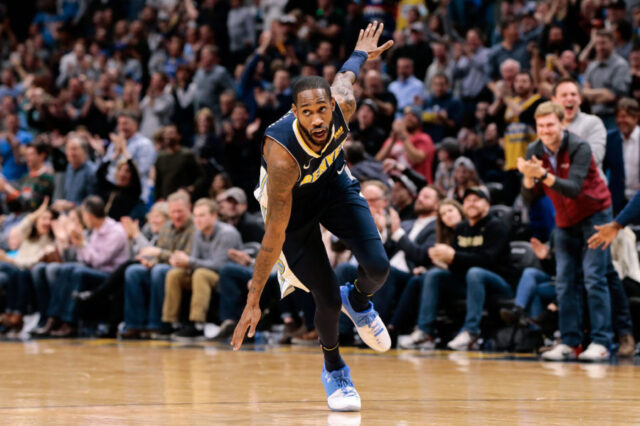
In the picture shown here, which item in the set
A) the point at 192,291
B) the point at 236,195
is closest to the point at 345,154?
the point at 236,195

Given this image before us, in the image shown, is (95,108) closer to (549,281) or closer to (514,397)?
(549,281)

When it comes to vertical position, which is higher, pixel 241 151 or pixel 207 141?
pixel 207 141

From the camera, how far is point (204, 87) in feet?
47.0

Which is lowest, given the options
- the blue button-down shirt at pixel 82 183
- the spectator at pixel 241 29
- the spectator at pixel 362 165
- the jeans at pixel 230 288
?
the jeans at pixel 230 288

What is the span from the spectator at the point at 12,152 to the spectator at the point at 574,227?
32.3ft

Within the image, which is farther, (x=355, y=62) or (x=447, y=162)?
(x=447, y=162)

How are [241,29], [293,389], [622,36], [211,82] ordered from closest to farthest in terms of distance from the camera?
[293,389] → [622,36] → [211,82] → [241,29]

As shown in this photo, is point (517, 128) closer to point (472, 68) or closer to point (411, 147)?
point (411, 147)

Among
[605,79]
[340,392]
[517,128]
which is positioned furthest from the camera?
[517,128]

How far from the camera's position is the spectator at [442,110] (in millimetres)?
11953

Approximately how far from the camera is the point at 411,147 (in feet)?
35.6

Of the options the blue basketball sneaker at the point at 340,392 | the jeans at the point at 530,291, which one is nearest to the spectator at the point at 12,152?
the jeans at the point at 530,291

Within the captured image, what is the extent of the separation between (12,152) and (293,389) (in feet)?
35.6

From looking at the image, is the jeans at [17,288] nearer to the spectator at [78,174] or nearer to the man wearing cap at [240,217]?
the spectator at [78,174]
